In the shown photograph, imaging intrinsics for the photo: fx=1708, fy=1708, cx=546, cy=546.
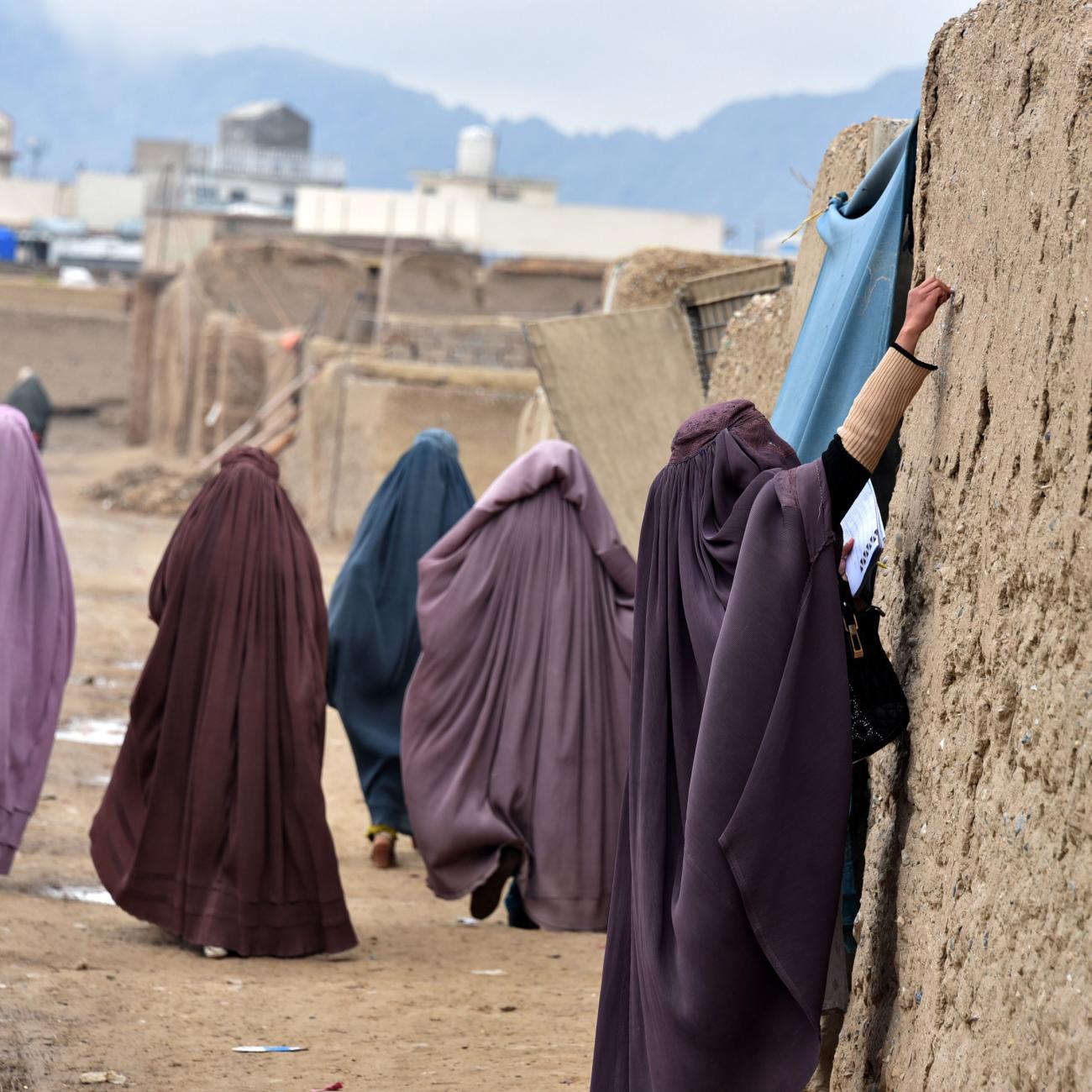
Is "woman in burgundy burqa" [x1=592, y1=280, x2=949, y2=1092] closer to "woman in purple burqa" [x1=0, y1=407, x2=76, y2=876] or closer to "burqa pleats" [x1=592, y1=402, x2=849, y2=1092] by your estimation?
"burqa pleats" [x1=592, y1=402, x2=849, y2=1092]

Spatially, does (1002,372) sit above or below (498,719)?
above

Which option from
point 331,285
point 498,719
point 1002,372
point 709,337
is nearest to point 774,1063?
point 1002,372

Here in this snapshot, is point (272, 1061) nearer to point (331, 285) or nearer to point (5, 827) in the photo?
point (5, 827)

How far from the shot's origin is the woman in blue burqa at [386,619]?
6.10 meters

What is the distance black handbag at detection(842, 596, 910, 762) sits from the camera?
107 inches

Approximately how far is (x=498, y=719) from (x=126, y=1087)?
1.89 meters

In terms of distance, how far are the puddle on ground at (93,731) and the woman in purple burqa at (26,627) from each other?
231cm

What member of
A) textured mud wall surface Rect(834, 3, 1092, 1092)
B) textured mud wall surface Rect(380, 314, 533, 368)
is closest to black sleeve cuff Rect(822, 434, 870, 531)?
textured mud wall surface Rect(834, 3, 1092, 1092)

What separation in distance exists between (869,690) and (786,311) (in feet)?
8.01

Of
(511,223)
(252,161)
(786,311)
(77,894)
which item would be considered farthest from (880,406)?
(252,161)

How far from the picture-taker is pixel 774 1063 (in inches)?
104

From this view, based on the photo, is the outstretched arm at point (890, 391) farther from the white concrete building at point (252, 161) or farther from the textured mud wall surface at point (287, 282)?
the white concrete building at point (252, 161)

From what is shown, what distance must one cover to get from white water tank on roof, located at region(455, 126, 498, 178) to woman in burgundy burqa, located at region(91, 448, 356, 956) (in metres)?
43.3

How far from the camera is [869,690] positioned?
9.02 ft
